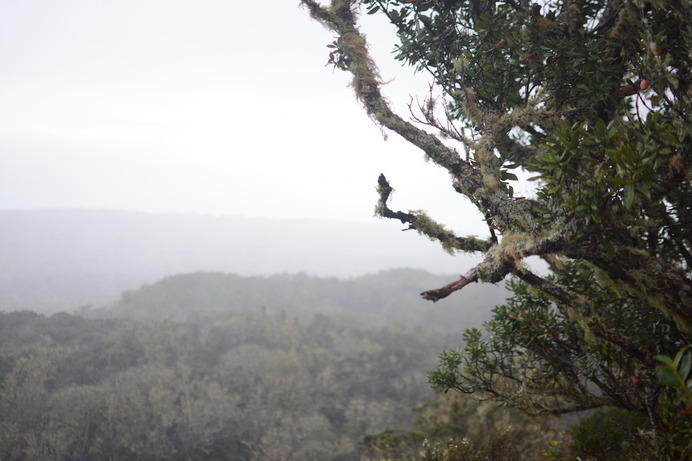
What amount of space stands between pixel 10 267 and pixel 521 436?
310 ft

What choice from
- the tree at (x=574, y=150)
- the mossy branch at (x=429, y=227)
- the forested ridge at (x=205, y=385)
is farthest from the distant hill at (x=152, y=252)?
the tree at (x=574, y=150)

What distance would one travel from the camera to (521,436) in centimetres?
865

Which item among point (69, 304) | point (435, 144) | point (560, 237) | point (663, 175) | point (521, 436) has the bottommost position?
point (69, 304)

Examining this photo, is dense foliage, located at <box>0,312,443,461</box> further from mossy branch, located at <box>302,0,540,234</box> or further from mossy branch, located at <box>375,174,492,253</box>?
mossy branch, located at <box>302,0,540,234</box>

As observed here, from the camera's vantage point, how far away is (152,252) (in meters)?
119

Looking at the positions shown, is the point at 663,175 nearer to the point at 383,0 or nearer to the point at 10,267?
the point at 383,0

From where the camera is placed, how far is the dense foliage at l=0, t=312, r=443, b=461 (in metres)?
15.8

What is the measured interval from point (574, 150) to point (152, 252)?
135064mm

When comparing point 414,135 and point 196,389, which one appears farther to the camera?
point 196,389

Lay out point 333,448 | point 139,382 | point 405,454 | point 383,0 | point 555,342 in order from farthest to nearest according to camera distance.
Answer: point 139,382 < point 333,448 < point 405,454 < point 555,342 < point 383,0

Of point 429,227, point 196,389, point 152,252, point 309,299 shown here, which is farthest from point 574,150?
point 152,252

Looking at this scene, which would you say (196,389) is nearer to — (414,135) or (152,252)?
(414,135)

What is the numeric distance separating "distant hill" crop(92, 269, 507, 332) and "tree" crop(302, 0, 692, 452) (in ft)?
114

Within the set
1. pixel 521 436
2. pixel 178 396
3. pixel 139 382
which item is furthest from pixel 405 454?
pixel 139 382
